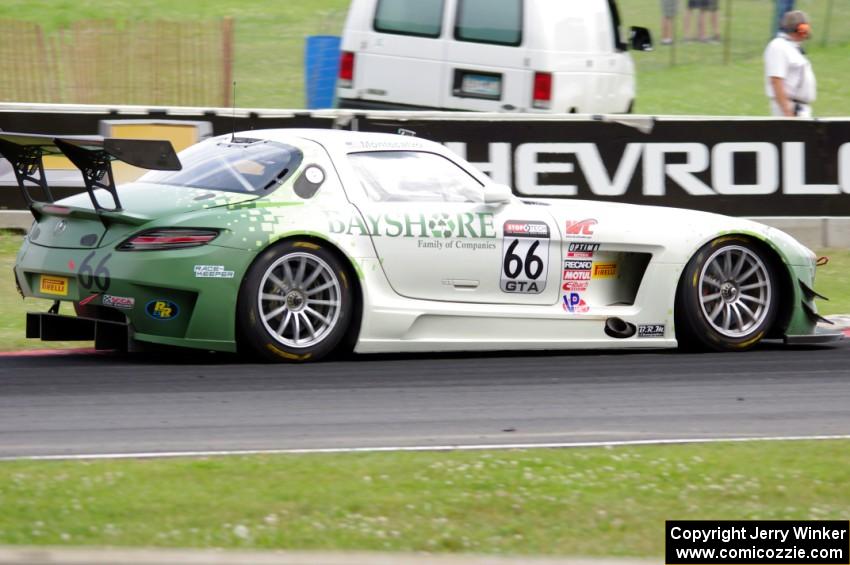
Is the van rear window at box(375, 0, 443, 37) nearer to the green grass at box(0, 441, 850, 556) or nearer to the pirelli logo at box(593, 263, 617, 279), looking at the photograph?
the pirelli logo at box(593, 263, 617, 279)

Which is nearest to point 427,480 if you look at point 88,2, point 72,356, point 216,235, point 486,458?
point 486,458

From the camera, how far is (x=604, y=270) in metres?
9.01

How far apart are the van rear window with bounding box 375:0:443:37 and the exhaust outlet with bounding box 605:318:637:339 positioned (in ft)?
21.1

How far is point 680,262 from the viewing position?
29.6 feet

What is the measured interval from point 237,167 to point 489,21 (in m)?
6.73

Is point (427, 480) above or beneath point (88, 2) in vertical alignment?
beneath

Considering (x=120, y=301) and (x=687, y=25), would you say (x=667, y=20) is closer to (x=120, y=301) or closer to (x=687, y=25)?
(x=687, y=25)

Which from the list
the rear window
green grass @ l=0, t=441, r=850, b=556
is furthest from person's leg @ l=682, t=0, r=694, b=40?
green grass @ l=0, t=441, r=850, b=556

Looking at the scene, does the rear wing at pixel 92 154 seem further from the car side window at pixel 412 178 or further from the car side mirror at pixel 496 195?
the car side mirror at pixel 496 195

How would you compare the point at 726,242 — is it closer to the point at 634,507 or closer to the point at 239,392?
the point at 239,392

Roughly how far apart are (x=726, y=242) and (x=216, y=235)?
325cm

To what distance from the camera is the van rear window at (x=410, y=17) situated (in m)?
14.8

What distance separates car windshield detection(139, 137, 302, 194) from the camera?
8352 mm

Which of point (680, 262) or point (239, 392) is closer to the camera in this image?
point (239, 392)
